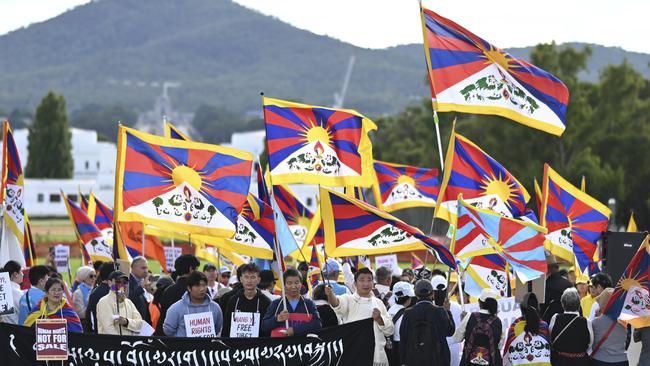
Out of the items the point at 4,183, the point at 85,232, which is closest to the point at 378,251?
the point at 4,183

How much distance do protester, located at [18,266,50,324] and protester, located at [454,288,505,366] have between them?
445cm

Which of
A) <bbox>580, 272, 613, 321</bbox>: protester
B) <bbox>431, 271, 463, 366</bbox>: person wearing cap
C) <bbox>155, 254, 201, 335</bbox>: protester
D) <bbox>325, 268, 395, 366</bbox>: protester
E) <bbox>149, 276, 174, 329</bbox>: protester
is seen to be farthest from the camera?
<bbox>149, 276, 174, 329</bbox>: protester

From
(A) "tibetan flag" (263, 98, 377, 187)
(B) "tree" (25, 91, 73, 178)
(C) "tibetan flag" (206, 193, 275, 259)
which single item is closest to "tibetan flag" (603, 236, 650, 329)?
(A) "tibetan flag" (263, 98, 377, 187)

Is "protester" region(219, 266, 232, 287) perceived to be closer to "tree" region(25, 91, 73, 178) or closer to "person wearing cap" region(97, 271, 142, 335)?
"person wearing cap" region(97, 271, 142, 335)

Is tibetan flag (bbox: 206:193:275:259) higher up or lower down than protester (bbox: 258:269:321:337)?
higher up

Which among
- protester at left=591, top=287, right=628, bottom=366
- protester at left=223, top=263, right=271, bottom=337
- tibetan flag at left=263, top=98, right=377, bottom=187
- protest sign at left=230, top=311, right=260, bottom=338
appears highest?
tibetan flag at left=263, top=98, right=377, bottom=187

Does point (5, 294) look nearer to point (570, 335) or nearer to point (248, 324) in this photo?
point (248, 324)

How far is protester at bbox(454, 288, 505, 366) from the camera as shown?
1150 centimetres

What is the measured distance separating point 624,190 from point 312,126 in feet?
147

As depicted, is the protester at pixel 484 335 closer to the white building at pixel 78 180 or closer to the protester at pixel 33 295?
the protester at pixel 33 295

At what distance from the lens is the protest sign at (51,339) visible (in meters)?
11.3

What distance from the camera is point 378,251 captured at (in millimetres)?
13719

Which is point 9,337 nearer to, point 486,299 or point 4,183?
point 486,299

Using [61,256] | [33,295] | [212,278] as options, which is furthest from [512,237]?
[61,256]
